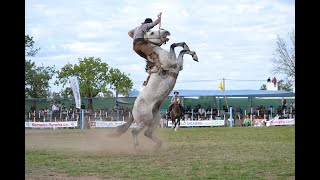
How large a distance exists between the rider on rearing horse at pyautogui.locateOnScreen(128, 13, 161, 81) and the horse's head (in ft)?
0.37

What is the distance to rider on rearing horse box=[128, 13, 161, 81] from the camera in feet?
50.8

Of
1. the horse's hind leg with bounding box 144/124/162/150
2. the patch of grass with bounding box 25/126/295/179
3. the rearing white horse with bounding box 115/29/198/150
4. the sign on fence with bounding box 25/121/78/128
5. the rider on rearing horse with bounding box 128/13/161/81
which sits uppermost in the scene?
the rider on rearing horse with bounding box 128/13/161/81

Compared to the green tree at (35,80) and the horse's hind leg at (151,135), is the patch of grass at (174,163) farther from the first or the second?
the green tree at (35,80)

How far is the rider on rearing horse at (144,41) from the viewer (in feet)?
50.8

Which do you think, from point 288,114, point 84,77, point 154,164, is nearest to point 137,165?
point 154,164

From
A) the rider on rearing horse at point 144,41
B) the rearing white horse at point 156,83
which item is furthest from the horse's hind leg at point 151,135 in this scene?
the rider on rearing horse at point 144,41

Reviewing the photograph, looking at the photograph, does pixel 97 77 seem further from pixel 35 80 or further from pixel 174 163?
pixel 174 163

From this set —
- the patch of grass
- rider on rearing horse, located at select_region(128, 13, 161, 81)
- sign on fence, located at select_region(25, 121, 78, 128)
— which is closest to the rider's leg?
rider on rearing horse, located at select_region(128, 13, 161, 81)

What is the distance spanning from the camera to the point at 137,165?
39.6 ft

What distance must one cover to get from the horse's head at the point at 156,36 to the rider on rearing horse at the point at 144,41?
0.37 feet

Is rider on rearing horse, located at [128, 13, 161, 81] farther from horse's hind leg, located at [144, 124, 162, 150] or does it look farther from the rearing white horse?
horse's hind leg, located at [144, 124, 162, 150]

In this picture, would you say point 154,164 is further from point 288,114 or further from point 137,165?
point 288,114

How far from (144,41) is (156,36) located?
355mm
